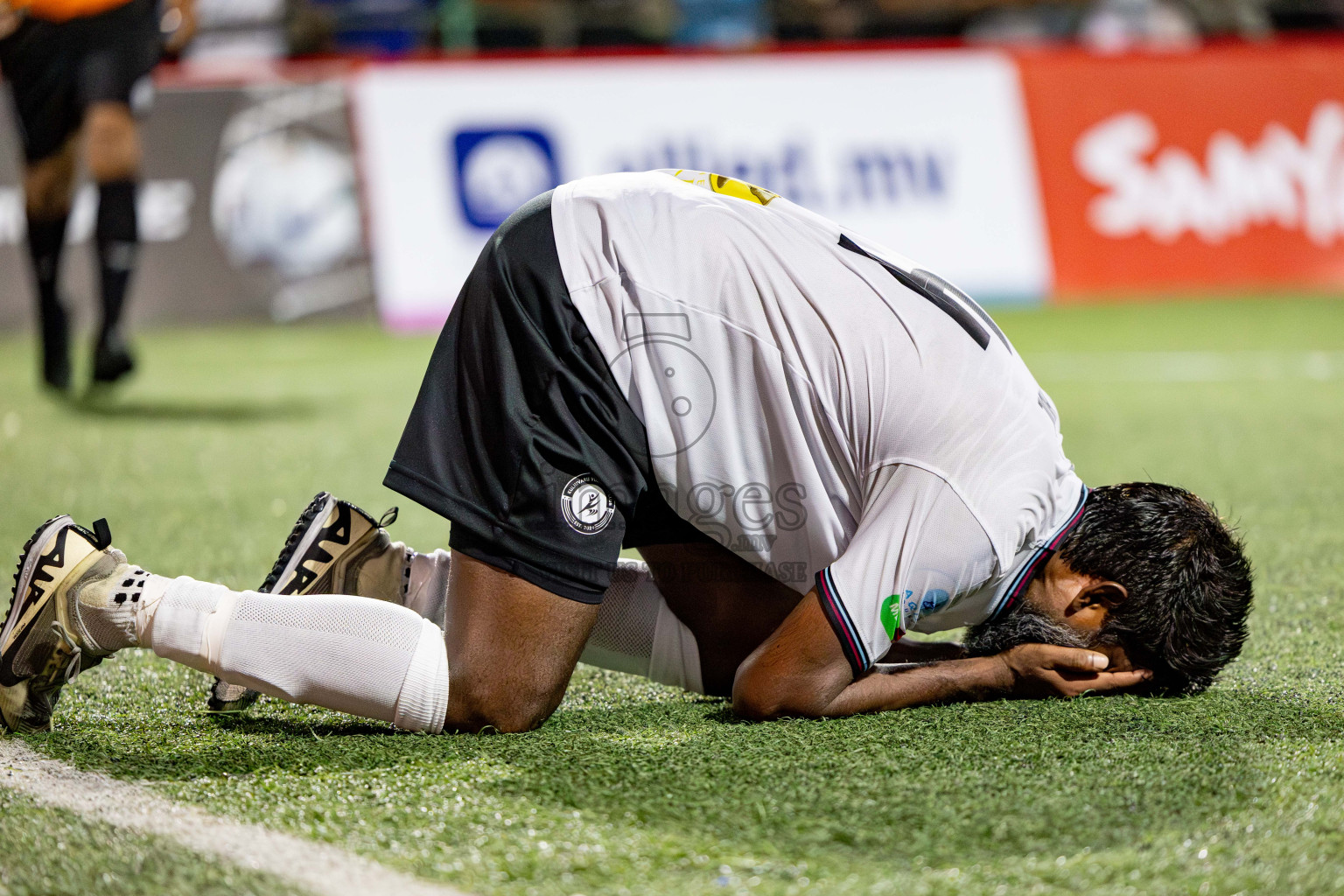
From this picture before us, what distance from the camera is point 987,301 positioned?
945cm

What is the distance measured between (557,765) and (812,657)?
1.46ft

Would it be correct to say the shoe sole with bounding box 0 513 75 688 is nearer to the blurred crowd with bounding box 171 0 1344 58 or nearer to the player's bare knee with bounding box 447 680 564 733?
the player's bare knee with bounding box 447 680 564 733

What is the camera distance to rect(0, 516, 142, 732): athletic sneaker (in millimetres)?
2357

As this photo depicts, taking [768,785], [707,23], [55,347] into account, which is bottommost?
[768,785]

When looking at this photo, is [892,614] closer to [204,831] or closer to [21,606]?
[204,831]

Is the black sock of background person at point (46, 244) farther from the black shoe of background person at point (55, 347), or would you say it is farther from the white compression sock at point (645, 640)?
the white compression sock at point (645, 640)

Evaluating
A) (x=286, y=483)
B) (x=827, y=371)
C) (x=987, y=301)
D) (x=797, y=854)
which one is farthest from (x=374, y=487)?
(x=987, y=301)

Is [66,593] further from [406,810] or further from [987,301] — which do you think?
[987,301]

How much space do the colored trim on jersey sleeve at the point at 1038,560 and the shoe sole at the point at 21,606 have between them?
159 centimetres

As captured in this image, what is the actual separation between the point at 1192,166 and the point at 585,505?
27.3 feet

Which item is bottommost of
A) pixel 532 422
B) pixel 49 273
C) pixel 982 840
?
pixel 982 840

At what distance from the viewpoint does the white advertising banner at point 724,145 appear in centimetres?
874

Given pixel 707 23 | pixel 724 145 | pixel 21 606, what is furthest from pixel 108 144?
pixel 707 23

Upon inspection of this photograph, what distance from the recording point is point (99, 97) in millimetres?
6316
